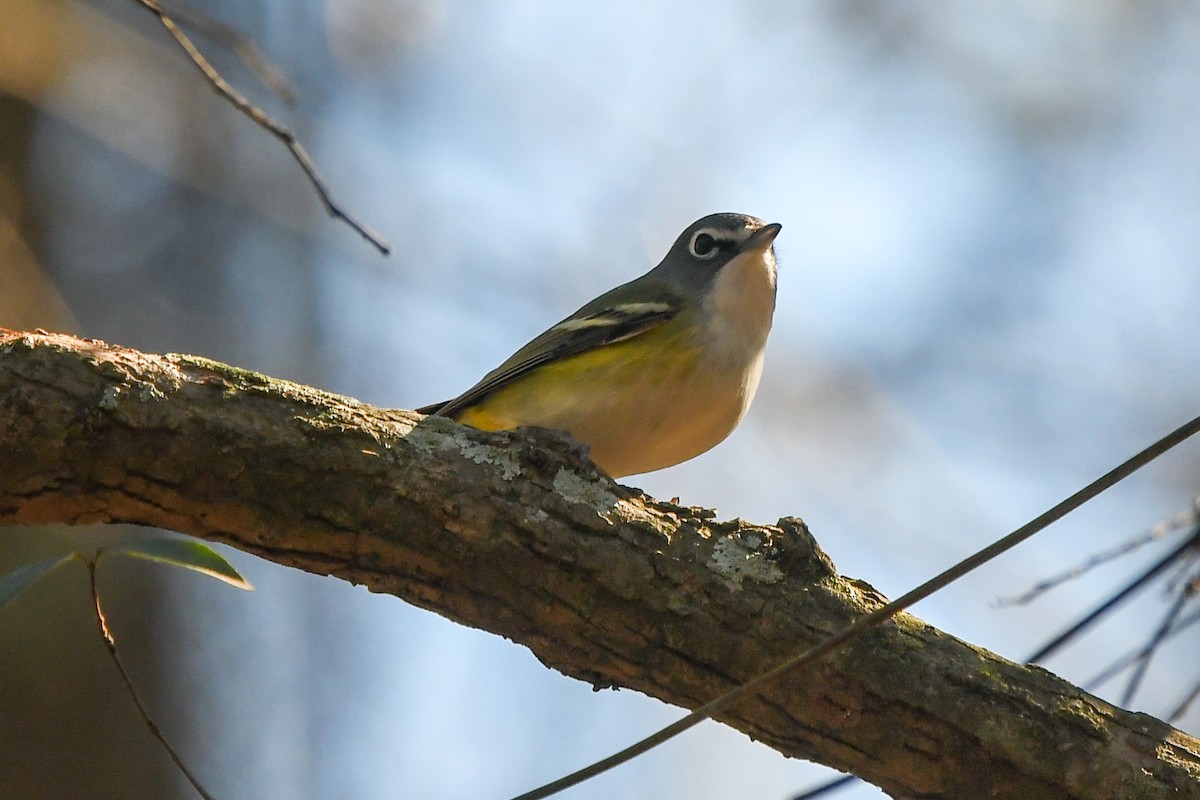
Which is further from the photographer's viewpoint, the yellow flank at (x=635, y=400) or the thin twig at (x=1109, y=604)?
the yellow flank at (x=635, y=400)

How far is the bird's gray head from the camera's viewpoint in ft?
18.1

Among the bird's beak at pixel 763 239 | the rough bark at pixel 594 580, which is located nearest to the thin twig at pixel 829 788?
the rough bark at pixel 594 580

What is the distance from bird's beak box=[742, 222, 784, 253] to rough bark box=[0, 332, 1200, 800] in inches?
102

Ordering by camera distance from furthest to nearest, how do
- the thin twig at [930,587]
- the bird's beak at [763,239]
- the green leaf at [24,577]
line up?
the bird's beak at [763,239] < the green leaf at [24,577] < the thin twig at [930,587]

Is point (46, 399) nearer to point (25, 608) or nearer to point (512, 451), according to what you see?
point (512, 451)

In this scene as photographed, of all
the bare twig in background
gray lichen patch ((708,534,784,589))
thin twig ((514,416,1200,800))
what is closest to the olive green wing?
the bare twig in background

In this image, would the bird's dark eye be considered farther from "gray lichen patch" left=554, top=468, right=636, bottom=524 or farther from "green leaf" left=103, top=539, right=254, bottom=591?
"green leaf" left=103, top=539, right=254, bottom=591

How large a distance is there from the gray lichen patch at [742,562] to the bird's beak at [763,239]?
8.44 feet

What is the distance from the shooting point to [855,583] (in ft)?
10.6

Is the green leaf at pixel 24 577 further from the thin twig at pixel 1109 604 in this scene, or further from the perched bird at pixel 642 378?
A: the thin twig at pixel 1109 604

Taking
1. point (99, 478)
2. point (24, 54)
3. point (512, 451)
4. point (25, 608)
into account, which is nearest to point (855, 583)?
point (512, 451)

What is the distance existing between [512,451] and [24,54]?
6.35 m

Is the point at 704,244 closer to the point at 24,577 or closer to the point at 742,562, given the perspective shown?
the point at 742,562

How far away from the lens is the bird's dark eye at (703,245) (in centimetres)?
574
